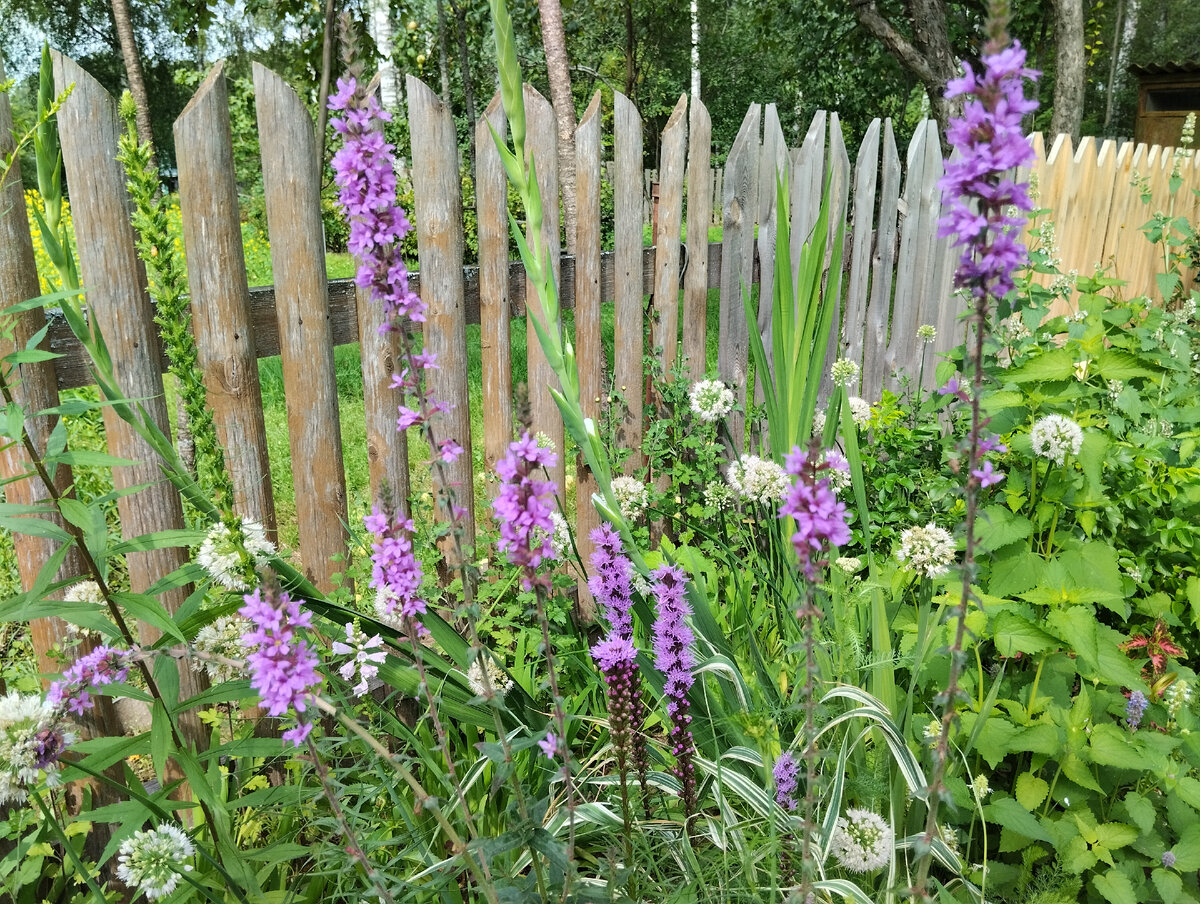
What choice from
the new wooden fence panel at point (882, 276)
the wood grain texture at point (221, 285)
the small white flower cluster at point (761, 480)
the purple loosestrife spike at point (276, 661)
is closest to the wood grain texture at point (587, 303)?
the small white flower cluster at point (761, 480)

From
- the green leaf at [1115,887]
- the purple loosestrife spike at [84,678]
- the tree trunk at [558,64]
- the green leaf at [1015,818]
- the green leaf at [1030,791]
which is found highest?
the tree trunk at [558,64]

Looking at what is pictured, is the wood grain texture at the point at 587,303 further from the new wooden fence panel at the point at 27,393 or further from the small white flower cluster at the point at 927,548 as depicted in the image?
the new wooden fence panel at the point at 27,393

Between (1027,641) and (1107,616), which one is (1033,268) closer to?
(1107,616)

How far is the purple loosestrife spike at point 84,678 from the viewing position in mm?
1100

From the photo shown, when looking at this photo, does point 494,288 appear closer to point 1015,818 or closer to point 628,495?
point 628,495

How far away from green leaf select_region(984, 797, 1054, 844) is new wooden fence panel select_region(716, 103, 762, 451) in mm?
1774

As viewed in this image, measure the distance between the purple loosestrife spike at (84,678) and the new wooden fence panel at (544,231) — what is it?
1.19 metres

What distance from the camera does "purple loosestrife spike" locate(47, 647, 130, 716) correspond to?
1.10 metres

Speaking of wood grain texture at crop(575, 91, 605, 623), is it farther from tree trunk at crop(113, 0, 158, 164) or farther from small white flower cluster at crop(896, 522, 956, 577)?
tree trunk at crop(113, 0, 158, 164)

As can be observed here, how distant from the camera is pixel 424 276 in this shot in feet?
7.33

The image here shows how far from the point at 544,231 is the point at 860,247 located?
190 cm

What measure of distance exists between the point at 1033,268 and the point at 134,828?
2.86 m

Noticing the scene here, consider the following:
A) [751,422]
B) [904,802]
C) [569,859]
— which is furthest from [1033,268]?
[569,859]

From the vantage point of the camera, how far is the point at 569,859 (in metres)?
1.07
